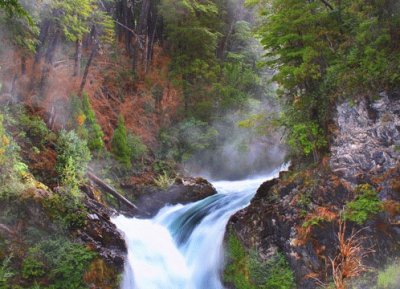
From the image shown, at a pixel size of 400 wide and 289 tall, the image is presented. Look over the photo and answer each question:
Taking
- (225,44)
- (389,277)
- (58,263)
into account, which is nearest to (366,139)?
(389,277)

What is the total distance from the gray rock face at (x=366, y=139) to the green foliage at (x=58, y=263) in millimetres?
6514

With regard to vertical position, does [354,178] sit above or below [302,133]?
below

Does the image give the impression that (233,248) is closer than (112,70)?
Yes

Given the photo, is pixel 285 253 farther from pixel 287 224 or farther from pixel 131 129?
pixel 131 129

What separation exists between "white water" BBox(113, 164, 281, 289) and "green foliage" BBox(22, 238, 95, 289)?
114 centimetres

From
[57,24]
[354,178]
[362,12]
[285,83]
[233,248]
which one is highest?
[57,24]

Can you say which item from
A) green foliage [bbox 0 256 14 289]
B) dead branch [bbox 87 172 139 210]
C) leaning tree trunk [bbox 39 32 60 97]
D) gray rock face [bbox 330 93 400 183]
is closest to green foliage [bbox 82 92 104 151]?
dead branch [bbox 87 172 139 210]

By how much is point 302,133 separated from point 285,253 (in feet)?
10.1

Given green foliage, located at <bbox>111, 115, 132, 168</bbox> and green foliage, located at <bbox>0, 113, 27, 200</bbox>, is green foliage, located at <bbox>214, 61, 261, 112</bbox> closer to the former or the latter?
green foliage, located at <bbox>111, 115, 132, 168</bbox>

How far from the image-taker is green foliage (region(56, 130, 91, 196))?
34.6ft

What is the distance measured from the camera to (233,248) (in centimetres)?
1003

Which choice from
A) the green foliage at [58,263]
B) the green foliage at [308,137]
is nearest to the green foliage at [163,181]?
the green foliage at [58,263]

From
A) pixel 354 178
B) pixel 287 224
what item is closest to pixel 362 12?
pixel 354 178

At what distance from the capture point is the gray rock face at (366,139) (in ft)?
26.8
